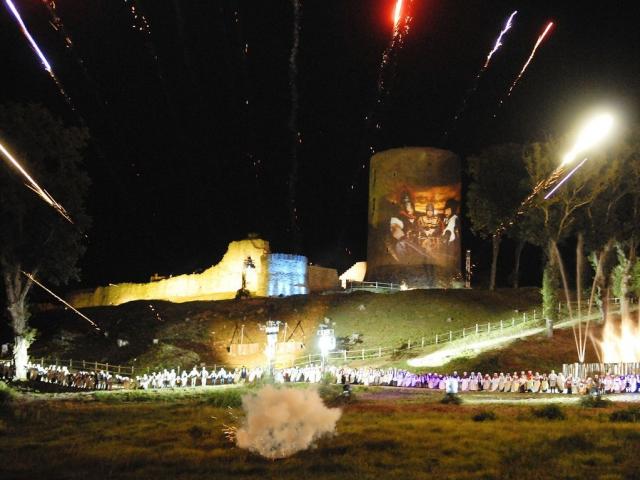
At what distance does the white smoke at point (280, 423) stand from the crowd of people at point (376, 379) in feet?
32.8

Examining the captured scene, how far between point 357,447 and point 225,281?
164 feet

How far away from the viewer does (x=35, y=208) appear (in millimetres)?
30797

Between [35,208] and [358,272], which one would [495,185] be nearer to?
[358,272]

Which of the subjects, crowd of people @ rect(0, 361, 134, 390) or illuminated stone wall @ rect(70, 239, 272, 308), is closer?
crowd of people @ rect(0, 361, 134, 390)

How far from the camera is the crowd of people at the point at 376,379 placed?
25719 mm

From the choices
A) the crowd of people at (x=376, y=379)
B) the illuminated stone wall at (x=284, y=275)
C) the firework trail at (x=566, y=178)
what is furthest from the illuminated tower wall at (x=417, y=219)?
the crowd of people at (x=376, y=379)

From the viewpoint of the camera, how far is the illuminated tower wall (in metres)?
63.1

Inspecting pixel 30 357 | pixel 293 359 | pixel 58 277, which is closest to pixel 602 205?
pixel 293 359

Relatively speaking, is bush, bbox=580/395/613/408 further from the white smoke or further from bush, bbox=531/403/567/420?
the white smoke

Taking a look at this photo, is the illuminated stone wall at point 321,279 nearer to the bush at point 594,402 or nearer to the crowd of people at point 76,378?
the crowd of people at point 76,378

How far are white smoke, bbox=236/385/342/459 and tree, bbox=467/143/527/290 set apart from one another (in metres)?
37.2

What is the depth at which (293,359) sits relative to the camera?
132ft

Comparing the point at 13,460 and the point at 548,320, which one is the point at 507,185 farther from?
the point at 13,460

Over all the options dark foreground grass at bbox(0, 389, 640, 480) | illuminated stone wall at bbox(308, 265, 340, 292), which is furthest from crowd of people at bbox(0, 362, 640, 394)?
illuminated stone wall at bbox(308, 265, 340, 292)
